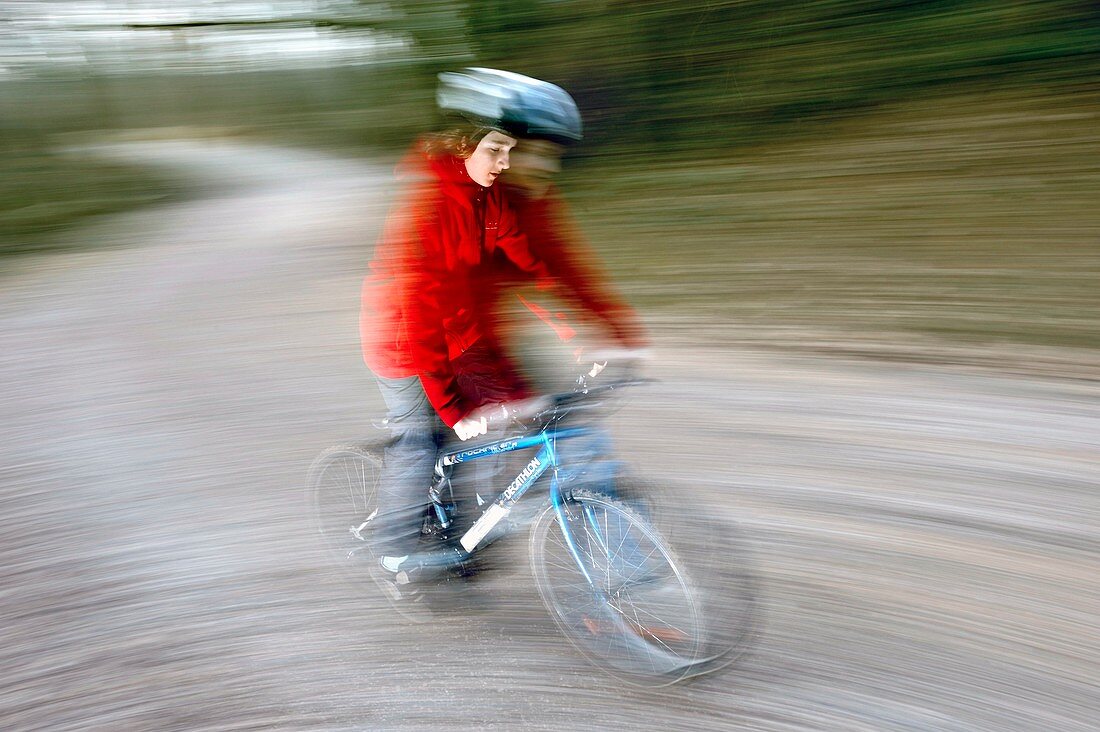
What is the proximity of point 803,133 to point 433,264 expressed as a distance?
26.6 feet

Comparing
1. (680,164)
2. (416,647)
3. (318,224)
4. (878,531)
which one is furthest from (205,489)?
(318,224)

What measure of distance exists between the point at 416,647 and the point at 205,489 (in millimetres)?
2041

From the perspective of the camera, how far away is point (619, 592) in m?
2.99

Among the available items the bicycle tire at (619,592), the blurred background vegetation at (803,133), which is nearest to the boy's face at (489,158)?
the bicycle tire at (619,592)

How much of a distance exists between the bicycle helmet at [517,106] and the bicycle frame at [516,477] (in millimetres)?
953

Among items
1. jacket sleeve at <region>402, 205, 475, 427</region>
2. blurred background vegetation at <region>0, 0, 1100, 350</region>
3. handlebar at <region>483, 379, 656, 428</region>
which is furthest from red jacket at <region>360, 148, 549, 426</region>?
blurred background vegetation at <region>0, 0, 1100, 350</region>

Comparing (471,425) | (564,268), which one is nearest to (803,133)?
(564,268)

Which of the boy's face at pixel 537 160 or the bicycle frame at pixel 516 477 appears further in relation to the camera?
the bicycle frame at pixel 516 477

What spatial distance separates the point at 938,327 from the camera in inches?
247

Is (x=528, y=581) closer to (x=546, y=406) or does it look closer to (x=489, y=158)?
(x=546, y=406)

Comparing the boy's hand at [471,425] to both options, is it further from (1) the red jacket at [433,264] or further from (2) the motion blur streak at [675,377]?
(2) the motion blur streak at [675,377]

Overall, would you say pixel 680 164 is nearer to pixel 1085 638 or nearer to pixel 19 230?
pixel 1085 638

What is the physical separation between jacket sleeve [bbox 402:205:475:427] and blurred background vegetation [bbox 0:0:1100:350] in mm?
4312

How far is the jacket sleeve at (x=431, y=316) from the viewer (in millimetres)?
2689
